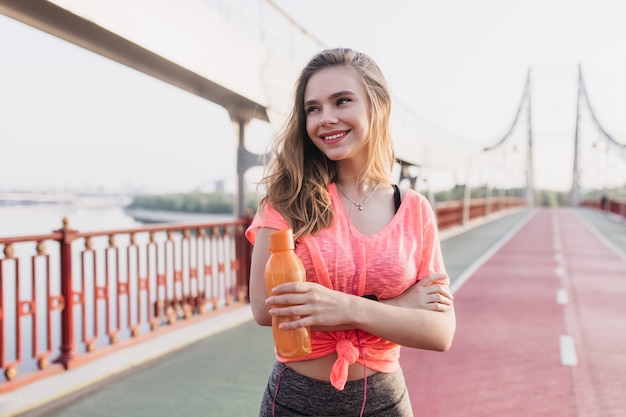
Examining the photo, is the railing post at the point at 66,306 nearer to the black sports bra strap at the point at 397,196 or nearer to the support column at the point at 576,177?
the black sports bra strap at the point at 397,196

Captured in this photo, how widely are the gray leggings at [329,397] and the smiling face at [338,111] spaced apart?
1.81ft

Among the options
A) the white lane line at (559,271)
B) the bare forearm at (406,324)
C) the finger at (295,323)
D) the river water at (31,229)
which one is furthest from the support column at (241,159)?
the white lane line at (559,271)

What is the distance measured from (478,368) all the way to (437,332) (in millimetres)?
3935

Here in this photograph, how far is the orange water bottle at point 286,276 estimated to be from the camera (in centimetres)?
125

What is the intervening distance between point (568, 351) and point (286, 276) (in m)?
5.11

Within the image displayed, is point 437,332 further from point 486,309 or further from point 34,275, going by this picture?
point 486,309

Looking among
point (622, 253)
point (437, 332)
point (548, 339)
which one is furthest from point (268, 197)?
point (622, 253)

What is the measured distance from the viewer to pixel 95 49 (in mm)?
4367

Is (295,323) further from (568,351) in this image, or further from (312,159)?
(568,351)

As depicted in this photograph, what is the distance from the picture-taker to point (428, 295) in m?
1.40

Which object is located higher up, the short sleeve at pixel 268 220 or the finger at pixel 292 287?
the short sleeve at pixel 268 220

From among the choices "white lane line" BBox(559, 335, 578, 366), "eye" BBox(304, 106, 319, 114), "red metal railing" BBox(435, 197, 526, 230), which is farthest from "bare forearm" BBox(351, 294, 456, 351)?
"red metal railing" BBox(435, 197, 526, 230)

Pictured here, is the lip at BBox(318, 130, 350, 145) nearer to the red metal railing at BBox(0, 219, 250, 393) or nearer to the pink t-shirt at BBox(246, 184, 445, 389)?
the pink t-shirt at BBox(246, 184, 445, 389)

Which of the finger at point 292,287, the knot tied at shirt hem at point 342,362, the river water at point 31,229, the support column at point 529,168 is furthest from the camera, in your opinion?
the support column at point 529,168
